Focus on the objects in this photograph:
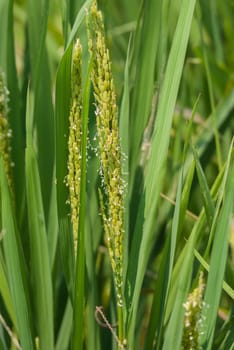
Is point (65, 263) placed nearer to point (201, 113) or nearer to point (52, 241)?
point (52, 241)

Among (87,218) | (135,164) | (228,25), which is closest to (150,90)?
(135,164)

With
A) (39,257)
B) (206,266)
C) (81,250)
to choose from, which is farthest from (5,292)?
(206,266)

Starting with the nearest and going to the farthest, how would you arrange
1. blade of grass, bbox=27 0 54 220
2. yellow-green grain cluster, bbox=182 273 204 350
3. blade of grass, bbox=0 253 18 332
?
yellow-green grain cluster, bbox=182 273 204 350
blade of grass, bbox=0 253 18 332
blade of grass, bbox=27 0 54 220

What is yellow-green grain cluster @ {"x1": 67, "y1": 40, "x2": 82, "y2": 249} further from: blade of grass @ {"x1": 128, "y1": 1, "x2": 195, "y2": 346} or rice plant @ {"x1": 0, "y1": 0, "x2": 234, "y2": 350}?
blade of grass @ {"x1": 128, "y1": 1, "x2": 195, "y2": 346}

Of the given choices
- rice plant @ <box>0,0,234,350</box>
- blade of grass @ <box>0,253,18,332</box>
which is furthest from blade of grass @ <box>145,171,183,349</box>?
blade of grass @ <box>0,253,18,332</box>

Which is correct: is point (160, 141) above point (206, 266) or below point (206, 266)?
above

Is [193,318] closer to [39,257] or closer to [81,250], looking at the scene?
[81,250]
